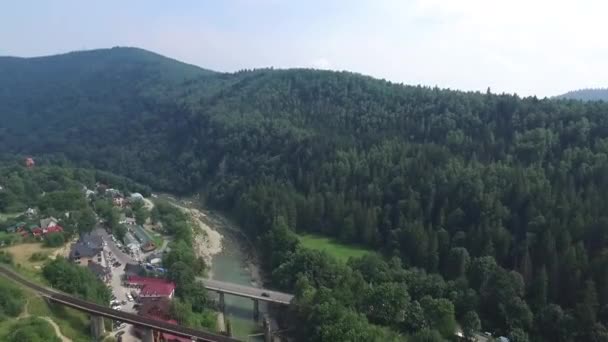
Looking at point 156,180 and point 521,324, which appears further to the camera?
point 156,180

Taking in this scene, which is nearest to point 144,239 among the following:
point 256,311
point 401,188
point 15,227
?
point 15,227

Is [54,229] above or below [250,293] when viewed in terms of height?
above

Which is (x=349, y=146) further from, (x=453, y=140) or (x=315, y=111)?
(x=315, y=111)

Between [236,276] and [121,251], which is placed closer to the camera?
[121,251]

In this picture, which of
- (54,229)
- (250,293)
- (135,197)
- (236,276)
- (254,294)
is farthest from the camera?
(135,197)

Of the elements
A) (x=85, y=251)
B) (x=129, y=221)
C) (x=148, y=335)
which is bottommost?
(x=148, y=335)

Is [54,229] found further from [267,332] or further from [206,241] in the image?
[267,332]

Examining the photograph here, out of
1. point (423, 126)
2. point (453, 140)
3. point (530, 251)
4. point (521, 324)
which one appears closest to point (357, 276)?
point (521, 324)

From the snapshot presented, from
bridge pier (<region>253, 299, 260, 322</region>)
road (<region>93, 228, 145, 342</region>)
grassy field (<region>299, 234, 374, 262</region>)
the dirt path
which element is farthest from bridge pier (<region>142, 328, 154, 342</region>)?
grassy field (<region>299, 234, 374, 262</region>)
